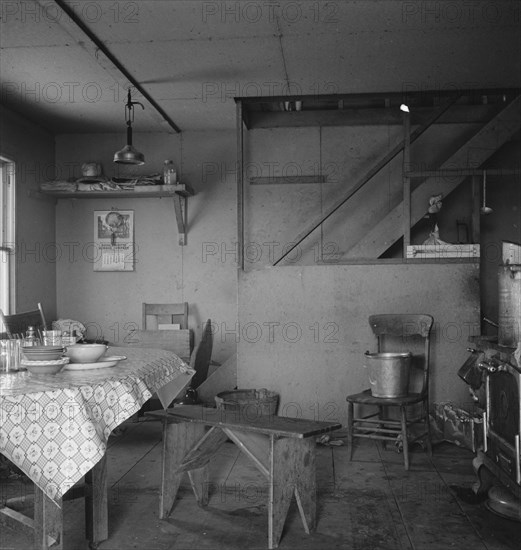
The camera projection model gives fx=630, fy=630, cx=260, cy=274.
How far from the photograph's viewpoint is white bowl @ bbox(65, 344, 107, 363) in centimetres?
328

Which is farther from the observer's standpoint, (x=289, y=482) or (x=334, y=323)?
(x=334, y=323)

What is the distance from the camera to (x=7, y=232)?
6469mm

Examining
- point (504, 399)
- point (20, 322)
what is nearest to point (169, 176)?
point (20, 322)

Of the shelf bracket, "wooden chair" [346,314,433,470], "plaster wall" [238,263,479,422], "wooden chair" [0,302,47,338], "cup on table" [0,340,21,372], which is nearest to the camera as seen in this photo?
"cup on table" [0,340,21,372]

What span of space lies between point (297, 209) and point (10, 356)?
439cm

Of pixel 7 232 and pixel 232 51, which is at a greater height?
pixel 232 51

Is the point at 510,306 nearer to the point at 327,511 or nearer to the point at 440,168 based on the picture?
the point at 327,511

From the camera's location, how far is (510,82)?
228 inches

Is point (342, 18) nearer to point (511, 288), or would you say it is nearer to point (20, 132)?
point (511, 288)

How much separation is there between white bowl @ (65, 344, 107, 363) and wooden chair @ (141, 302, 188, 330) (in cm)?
389

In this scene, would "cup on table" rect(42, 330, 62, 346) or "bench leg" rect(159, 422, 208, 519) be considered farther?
"bench leg" rect(159, 422, 208, 519)

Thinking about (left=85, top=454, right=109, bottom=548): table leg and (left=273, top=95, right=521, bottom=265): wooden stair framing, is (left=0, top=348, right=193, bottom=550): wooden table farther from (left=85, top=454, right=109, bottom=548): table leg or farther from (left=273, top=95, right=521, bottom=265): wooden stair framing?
(left=273, top=95, right=521, bottom=265): wooden stair framing

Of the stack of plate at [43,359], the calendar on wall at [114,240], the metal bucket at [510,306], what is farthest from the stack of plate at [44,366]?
the calendar on wall at [114,240]

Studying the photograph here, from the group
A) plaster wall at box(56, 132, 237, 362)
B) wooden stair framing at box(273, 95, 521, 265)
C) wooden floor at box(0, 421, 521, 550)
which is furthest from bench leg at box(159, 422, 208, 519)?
plaster wall at box(56, 132, 237, 362)
